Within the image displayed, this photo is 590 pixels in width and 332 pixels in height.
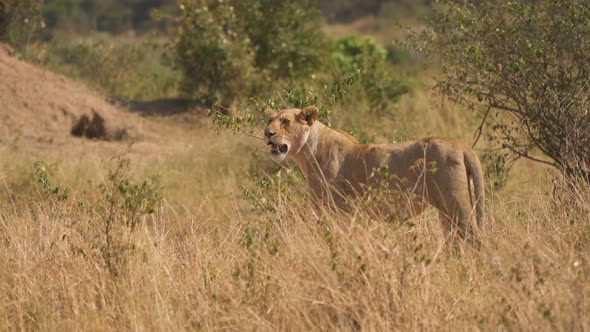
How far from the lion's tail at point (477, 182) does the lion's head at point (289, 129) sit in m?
1.09

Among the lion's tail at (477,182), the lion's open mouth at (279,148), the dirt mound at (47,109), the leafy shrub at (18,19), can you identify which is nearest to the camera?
the lion's tail at (477,182)

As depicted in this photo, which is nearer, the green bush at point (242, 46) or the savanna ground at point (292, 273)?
the savanna ground at point (292, 273)

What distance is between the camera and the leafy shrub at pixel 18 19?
13758 mm

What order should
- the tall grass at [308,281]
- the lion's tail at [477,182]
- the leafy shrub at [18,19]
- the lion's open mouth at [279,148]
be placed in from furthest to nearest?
1. the leafy shrub at [18,19]
2. the lion's open mouth at [279,148]
3. the lion's tail at [477,182]
4. the tall grass at [308,281]

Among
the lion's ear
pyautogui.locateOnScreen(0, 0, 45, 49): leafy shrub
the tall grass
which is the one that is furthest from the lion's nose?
pyautogui.locateOnScreen(0, 0, 45, 49): leafy shrub

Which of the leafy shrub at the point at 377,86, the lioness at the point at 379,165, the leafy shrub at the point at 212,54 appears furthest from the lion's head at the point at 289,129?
the leafy shrub at the point at 212,54

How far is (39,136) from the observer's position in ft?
39.3

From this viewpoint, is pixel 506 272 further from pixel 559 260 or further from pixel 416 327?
pixel 416 327

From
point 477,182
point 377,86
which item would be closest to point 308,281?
point 477,182

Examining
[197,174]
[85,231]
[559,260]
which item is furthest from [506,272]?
[197,174]

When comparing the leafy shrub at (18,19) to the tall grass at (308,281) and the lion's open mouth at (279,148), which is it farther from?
the tall grass at (308,281)

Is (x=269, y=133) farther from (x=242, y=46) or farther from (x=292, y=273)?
(x=242, y=46)

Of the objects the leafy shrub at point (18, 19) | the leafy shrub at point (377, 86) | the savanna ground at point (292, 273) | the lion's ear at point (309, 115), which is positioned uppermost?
the lion's ear at point (309, 115)

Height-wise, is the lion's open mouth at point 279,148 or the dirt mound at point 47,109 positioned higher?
the lion's open mouth at point 279,148
